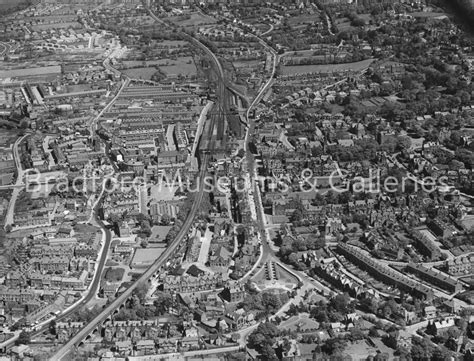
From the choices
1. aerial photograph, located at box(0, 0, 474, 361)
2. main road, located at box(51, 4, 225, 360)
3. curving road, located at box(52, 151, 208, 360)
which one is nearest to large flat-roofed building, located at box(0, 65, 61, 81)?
aerial photograph, located at box(0, 0, 474, 361)

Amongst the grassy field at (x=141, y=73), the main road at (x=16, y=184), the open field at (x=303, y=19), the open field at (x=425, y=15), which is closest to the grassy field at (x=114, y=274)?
the main road at (x=16, y=184)

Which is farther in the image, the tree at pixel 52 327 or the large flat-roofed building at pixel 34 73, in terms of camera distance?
the large flat-roofed building at pixel 34 73

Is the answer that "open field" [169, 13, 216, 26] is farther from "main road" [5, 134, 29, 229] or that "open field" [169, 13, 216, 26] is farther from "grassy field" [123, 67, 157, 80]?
"main road" [5, 134, 29, 229]

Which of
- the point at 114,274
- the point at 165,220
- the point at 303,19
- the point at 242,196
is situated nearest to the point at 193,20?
the point at 303,19

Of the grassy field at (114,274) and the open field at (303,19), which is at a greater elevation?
the grassy field at (114,274)

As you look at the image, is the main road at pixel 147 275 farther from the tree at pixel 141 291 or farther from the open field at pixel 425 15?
the open field at pixel 425 15

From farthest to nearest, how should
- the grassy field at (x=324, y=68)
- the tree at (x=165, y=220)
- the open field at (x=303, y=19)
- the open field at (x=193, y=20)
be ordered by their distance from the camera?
the open field at (x=193, y=20) < the open field at (x=303, y=19) < the grassy field at (x=324, y=68) < the tree at (x=165, y=220)

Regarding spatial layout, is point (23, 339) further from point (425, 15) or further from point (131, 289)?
point (425, 15)

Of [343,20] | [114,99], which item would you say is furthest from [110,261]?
[343,20]
